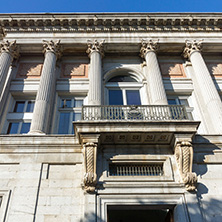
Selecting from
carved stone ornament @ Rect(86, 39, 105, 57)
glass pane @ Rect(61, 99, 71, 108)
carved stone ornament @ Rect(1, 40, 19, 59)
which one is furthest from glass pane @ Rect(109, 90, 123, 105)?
carved stone ornament @ Rect(1, 40, 19, 59)

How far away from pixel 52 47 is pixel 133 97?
5.78 meters

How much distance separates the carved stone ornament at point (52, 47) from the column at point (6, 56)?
1.81 m

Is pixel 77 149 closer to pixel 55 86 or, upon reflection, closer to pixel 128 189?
pixel 128 189

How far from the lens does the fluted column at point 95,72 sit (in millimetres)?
11595

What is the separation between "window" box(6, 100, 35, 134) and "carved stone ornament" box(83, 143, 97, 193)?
444 cm

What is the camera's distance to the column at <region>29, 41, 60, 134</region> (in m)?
10.5

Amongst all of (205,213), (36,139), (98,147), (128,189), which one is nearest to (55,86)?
(36,139)

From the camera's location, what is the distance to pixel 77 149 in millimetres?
9406

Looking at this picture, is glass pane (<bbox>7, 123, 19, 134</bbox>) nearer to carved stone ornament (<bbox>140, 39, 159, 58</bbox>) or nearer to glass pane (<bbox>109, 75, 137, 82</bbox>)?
glass pane (<bbox>109, 75, 137, 82</bbox>)

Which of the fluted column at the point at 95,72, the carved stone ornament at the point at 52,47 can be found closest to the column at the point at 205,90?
the fluted column at the point at 95,72

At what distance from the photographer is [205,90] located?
12102 mm

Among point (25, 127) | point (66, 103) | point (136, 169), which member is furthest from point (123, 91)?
point (25, 127)

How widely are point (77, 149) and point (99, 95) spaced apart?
3.37 meters

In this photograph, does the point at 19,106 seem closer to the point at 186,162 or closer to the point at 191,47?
the point at 186,162
